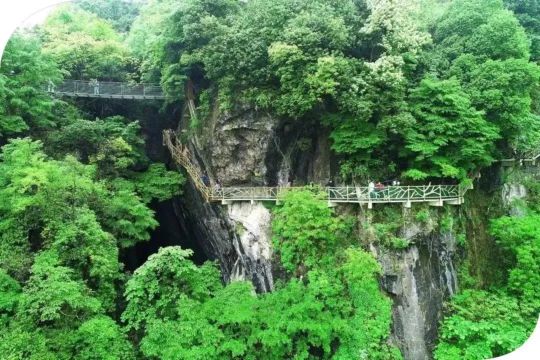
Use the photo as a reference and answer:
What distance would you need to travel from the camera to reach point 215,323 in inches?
450

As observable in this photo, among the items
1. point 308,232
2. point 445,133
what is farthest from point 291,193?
point 445,133

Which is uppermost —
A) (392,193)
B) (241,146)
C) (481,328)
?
(241,146)

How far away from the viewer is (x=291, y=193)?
1254 cm

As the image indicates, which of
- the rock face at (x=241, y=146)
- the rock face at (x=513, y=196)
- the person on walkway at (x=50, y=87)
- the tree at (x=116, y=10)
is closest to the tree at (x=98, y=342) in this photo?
the rock face at (x=241, y=146)

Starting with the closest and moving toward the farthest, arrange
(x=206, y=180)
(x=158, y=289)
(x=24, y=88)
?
(x=158, y=289), (x=24, y=88), (x=206, y=180)

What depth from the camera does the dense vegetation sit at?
1104 cm

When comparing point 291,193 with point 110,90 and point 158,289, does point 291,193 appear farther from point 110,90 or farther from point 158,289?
point 110,90

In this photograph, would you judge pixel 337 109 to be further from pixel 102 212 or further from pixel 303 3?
pixel 102 212

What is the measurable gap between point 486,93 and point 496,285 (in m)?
5.58

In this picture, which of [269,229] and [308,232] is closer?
[308,232]

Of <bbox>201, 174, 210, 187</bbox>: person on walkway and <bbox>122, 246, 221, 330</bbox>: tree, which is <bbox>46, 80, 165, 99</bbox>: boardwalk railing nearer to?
<bbox>201, 174, 210, 187</bbox>: person on walkway

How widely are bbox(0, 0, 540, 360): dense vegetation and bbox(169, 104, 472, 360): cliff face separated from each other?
47 cm

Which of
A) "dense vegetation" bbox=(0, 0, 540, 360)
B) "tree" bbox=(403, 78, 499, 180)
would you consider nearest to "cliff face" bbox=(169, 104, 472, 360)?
"dense vegetation" bbox=(0, 0, 540, 360)

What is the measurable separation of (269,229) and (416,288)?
453 cm
